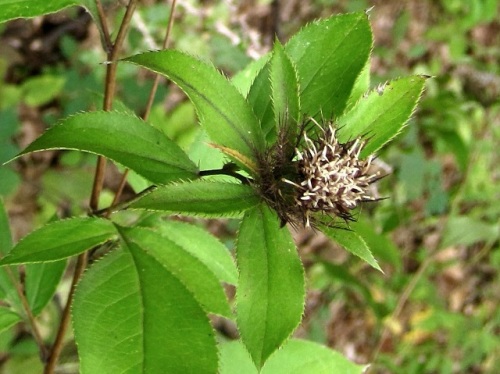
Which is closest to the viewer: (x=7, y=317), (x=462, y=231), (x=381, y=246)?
(x=7, y=317)

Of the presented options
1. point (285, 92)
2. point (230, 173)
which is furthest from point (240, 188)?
point (285, 92)

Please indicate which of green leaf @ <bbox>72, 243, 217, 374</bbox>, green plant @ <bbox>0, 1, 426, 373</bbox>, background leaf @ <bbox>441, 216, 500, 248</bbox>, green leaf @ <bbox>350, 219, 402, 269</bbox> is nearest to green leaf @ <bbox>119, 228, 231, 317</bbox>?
green plant @ <bbox>0, 1, 426, 373</bbox>

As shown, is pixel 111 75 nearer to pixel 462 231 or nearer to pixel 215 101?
pixel 215 101

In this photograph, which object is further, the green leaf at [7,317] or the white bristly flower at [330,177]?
the green leaf at [7,317]

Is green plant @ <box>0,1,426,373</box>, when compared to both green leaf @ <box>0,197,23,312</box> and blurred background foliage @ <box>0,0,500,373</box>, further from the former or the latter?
blurred background foliage @ <box>0,0,500,373</box>

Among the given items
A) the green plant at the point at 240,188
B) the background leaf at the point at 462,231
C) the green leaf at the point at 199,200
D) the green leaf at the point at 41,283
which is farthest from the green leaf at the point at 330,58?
the background leaf at the point at 462,231

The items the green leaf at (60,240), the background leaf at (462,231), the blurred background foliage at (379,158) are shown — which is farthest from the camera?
the background leaf at (462,231)

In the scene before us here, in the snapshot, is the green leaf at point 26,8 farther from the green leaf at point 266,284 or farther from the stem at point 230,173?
the green leaf at point 266,284
